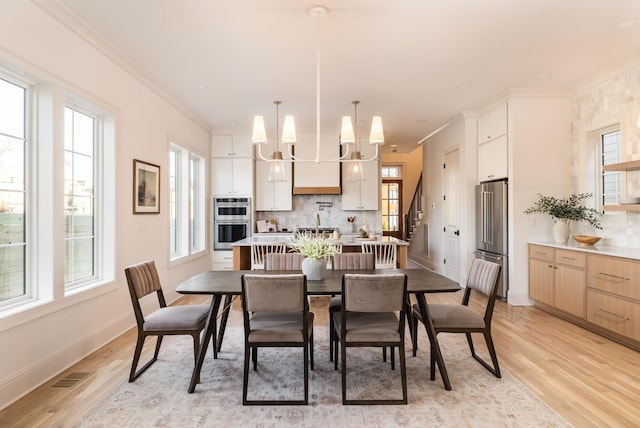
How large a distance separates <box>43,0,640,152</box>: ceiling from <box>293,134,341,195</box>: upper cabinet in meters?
1.76

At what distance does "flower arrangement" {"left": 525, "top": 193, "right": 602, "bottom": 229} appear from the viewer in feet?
14.1

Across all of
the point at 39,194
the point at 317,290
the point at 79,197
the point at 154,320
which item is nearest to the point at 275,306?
the point at 317,290

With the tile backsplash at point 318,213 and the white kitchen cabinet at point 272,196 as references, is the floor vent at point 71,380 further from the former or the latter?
the tile backsplash at point 318,213

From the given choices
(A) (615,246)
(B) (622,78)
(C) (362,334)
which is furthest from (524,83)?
(C) (362,334)

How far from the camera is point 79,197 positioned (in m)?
3.31

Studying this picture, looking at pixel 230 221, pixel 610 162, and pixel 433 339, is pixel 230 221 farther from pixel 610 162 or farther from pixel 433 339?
pixel 610 162

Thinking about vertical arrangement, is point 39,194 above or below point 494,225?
above

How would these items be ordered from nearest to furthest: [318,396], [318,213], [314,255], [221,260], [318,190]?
[318,396]
[314,255]
[221,260]
[318,190]
[318,213]

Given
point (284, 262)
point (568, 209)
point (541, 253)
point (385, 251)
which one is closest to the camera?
point (284, 262)

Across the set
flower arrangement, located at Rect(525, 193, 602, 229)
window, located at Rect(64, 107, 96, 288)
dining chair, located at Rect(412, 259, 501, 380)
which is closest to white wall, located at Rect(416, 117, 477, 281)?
flower arrangement, located at Rect(525, 193, 602, 229)

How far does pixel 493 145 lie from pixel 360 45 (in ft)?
9.44

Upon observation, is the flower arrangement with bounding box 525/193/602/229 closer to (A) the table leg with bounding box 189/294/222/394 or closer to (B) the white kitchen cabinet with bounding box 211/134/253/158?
(A) the table leg with bounding box 189/294/222/394

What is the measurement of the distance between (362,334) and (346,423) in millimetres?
528

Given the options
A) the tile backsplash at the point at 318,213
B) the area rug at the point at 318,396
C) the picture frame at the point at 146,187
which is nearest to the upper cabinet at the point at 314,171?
the tile backsplash at the point at 318,213
